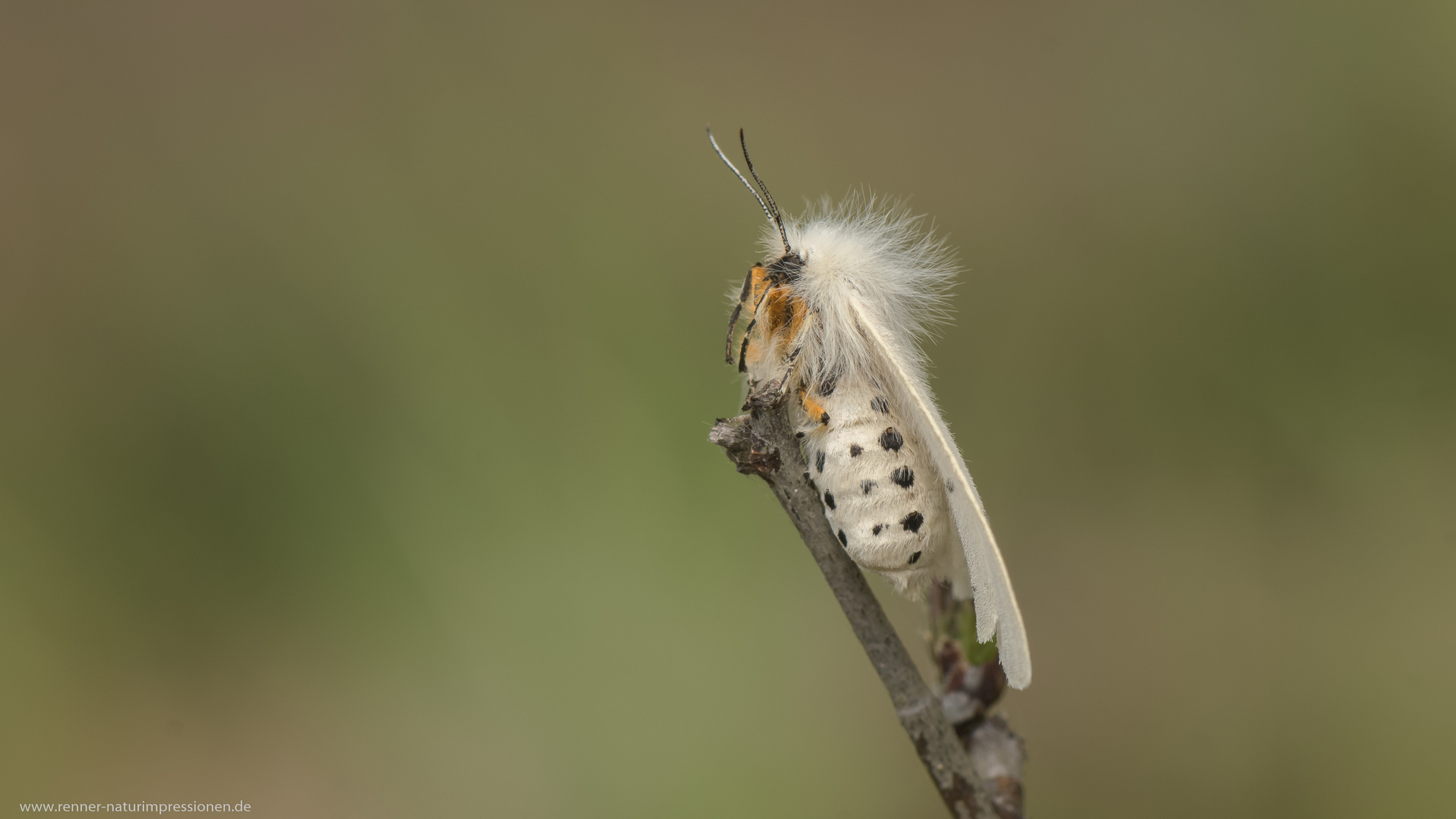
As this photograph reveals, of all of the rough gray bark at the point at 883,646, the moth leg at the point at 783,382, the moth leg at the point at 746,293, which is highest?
the moth leg at the point at 746,293

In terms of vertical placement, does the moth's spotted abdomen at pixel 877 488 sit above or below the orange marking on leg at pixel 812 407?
below

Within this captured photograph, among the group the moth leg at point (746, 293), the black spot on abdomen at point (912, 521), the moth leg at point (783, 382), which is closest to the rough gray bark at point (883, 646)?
the moth leg at point (783, 382)

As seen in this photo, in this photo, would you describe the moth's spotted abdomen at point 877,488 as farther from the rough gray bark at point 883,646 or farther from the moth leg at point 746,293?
the moth leg at point 746,293

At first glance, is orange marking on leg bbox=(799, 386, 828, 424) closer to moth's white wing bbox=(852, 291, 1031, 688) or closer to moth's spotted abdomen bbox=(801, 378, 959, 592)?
moth's spotted abdomen bbox=(801, 378, 959, 592)

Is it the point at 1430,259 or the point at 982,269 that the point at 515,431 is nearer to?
the point at 982,269

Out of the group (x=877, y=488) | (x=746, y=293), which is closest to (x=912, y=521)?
(x=877, y=488)

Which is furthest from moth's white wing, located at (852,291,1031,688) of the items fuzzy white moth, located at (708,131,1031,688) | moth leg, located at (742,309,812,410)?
moth leg, located at (742,309,812,410)

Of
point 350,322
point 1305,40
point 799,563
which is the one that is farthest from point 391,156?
point 1305,40
